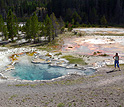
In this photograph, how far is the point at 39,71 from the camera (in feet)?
87.7

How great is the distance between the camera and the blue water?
24.3 meters

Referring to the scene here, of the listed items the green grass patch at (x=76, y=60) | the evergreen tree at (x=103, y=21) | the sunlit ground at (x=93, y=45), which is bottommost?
the green grass patch at (x=76, y=60)

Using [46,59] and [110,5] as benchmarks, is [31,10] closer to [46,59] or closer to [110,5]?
[110,5]

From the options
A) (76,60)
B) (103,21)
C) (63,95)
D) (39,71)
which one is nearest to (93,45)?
(76,60)

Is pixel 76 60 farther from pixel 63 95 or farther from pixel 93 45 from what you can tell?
pixel 63 95

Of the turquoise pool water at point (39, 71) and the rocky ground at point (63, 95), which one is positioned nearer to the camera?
the rocky ground at point (63, 95)

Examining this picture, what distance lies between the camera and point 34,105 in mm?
13305

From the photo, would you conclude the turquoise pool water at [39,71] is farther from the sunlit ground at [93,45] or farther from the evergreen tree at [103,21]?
the evergreen tree at [103,21]

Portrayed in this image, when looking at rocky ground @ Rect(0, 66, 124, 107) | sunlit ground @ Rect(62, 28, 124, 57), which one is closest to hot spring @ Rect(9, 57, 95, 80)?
rocky ground @ Rect(0, 66, 124, 107)

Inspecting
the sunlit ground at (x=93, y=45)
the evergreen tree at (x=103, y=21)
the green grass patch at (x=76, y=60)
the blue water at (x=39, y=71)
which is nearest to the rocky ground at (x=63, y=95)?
the blue water at (x=39, y=71)

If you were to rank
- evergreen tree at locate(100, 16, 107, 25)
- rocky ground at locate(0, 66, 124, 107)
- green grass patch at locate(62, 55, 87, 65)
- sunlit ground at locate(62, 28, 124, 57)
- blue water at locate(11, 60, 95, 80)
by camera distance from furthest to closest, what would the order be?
1. evergreen tree at locate(100, 16, 107, 25)
2. sunlit ground at locate(62, 28, 124, 57)
3. green grass patch at locate(62, 55, 87, 65)
4. blue water at locate(11, 60, 95, 80)
5. rocky ground at locate(0, 66, 124, 107)

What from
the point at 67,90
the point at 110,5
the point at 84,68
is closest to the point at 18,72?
the point at 84,68

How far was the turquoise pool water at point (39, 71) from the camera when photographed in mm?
24347

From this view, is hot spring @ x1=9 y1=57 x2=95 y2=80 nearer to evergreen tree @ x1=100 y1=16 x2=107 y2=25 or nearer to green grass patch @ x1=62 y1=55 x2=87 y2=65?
green grass patch @ x1=62 y1=55 x2=87 y2=65
